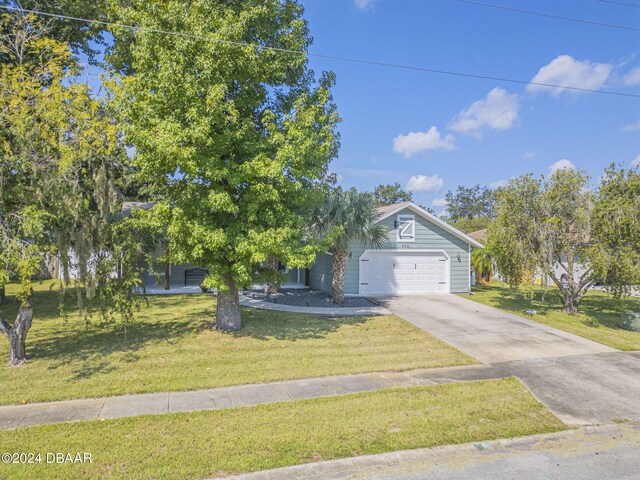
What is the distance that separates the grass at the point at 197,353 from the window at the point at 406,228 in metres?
6.15

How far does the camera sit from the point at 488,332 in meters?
11.6

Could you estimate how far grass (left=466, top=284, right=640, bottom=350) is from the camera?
36.7 feet

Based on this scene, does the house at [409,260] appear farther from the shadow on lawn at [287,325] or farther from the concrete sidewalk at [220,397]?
the concrete sidewalk at [220,397]

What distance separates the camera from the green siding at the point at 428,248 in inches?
701

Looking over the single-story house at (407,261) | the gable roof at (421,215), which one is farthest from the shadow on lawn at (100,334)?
the gable roof at (421,215)

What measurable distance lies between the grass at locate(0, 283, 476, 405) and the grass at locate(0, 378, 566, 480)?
1.38 m

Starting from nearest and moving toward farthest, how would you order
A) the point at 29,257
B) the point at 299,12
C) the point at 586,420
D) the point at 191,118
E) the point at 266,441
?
1. the point at 266,441
2. the point at 586,420
3. the point at 29,257
4. the point at 191,118
5. the point at 299,12

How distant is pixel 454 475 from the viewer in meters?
4.63

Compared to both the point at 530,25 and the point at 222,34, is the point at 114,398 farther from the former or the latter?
the point at 530,25

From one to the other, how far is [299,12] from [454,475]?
11.7m

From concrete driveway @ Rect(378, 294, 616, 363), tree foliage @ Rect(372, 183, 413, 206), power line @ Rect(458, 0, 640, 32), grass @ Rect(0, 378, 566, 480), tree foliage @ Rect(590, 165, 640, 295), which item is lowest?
grass @ Rect(0, 378, 566, 480)

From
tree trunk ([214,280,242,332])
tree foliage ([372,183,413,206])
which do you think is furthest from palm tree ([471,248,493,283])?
tree foliage ([372,183,413,206])

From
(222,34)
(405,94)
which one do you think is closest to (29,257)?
(222,34)

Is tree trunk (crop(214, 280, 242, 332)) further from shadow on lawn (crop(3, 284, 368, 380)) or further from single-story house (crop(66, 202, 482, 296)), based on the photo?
→ single-story house (crop(66, 202, 482, 296))
